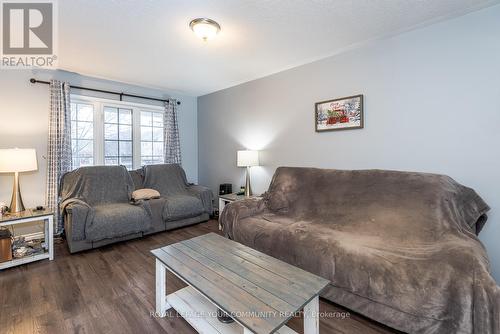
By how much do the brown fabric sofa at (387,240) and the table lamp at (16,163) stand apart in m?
2.30

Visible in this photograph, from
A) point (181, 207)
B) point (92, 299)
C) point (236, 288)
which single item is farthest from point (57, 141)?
point (236, 288)

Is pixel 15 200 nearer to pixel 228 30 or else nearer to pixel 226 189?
pixel 226 189

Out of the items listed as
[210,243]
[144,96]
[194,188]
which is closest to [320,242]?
[210,243]

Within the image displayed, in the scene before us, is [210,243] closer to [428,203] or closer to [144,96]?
[428,203]

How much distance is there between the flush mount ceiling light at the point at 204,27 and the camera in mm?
2074

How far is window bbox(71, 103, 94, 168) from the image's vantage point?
3551 millimetres

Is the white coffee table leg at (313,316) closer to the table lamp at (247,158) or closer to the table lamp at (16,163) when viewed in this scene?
the table lamp at (247,158)

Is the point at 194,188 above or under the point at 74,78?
under

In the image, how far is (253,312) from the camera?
1129 millimetres

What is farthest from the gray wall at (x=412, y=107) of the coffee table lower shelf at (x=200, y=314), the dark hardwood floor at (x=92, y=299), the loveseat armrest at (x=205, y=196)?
the coffee table lower shelf at (x=200, y=314)

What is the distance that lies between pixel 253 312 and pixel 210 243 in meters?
0.90

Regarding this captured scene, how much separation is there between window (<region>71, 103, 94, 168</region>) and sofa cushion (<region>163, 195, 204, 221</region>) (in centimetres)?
145

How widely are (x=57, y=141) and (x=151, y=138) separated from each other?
1.41 m

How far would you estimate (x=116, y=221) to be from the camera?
114 inches
